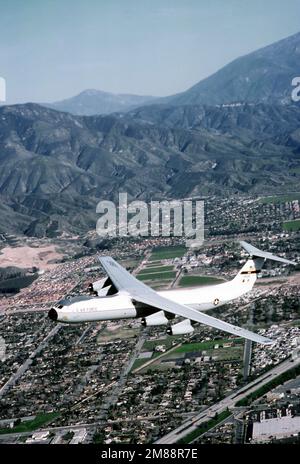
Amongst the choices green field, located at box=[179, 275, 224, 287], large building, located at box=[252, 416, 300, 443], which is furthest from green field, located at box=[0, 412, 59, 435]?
green field, located at box=[179, 275, 224, 287]

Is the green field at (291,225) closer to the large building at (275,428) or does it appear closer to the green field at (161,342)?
the green field at (161,342)

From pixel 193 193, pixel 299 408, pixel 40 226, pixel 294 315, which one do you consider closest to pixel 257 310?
pixel 294 315

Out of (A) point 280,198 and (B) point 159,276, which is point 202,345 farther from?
(A) point 280,198

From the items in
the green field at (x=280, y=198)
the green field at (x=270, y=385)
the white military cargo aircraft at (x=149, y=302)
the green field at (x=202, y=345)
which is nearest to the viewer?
the white military cargo aircraft at (x=149, y=302)

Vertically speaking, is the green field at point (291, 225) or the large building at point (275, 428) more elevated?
the green field at point (291, 225)

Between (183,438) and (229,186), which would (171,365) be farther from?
(229,186)

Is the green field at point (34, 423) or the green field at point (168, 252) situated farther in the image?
the green field at point (168, 252)

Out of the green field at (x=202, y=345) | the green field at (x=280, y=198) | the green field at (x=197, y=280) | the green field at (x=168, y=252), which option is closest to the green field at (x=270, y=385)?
the green field at (x=202, y=345)
